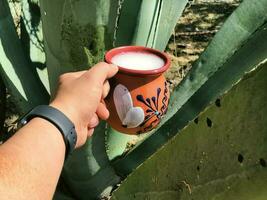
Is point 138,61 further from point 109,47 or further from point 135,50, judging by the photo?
point 109,47

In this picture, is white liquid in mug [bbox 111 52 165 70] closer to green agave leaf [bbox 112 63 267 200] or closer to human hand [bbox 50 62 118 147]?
human hand [bbox 50 62 118 147]

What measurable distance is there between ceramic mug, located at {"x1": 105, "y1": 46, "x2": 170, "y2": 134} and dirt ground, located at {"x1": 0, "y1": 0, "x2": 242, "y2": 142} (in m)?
1.01

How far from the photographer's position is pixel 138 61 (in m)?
1.10

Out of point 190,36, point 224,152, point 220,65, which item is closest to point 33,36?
point 220,65

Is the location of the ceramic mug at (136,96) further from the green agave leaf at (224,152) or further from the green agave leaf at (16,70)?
the green agave leaf at (16,70)

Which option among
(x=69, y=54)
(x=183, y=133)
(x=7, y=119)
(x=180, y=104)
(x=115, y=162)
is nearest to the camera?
(x=183, y=133)

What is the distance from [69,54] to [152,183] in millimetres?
561

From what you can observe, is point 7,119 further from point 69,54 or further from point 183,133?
point 183,133

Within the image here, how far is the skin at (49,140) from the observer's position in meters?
0.80

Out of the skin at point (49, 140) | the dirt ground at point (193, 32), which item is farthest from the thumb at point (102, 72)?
the dirt ground at point (193, 32)

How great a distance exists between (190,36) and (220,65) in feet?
5.60

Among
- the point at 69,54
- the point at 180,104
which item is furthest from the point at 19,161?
the point at 180,104

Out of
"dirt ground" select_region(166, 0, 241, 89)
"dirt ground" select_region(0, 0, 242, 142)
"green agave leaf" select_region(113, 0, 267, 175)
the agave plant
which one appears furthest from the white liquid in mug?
"dirt ground" select_region(166, 0, 241, 89)

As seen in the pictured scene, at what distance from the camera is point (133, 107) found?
3.68 feet
